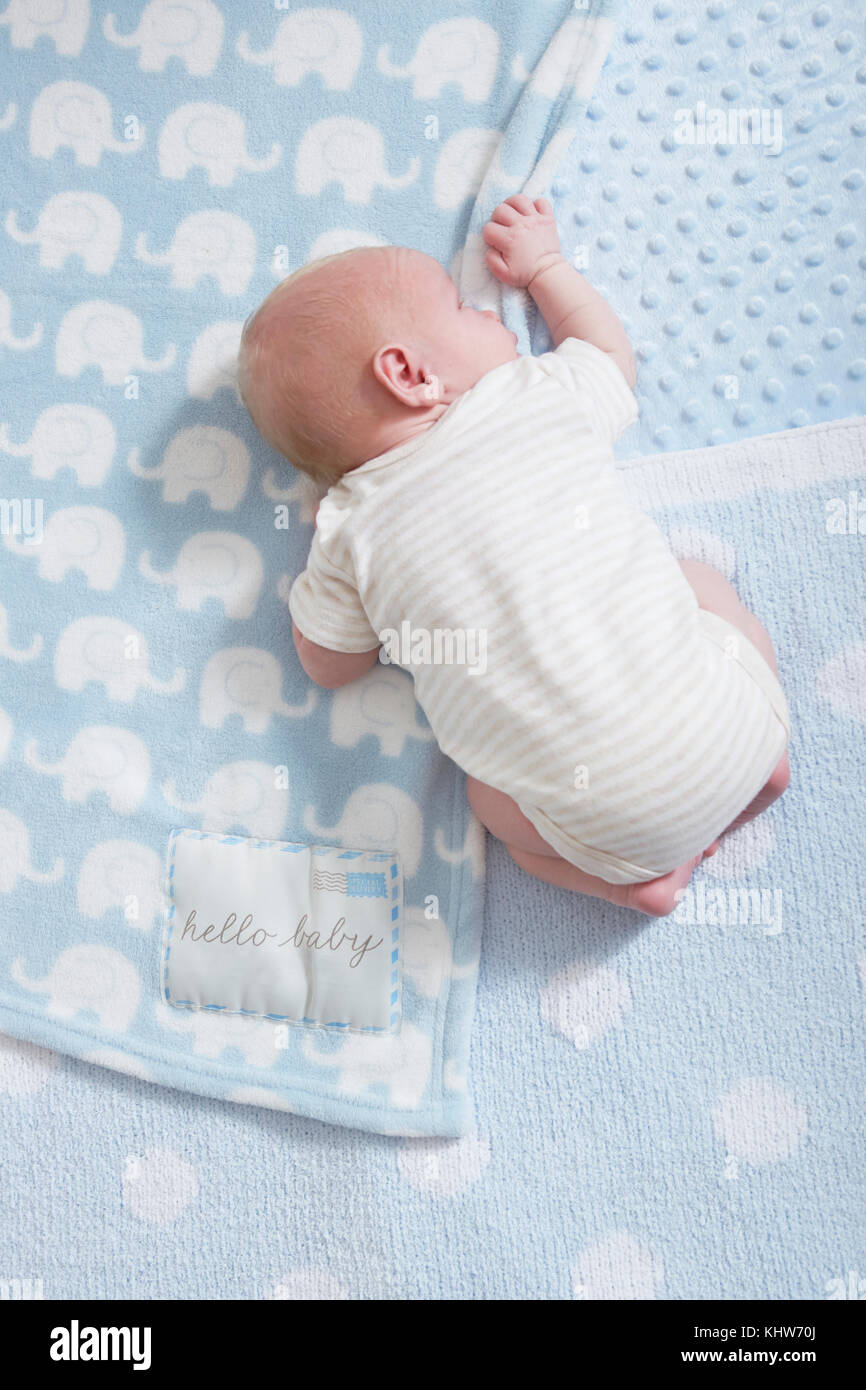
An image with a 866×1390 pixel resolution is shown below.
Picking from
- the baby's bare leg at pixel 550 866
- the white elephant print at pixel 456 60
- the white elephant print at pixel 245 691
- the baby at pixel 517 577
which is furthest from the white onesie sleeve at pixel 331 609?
the white elephant print at pixel 456 60

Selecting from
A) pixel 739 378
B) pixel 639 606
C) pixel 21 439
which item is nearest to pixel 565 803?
pixel 639 606

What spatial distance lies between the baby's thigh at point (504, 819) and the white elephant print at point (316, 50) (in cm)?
88

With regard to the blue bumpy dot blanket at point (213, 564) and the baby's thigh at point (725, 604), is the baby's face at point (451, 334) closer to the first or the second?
the blue bumpy dot blanket at point (213, 564)

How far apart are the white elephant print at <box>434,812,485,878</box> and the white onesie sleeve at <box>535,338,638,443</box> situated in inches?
17.9

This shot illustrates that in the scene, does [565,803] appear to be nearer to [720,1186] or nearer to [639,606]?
[639,606]

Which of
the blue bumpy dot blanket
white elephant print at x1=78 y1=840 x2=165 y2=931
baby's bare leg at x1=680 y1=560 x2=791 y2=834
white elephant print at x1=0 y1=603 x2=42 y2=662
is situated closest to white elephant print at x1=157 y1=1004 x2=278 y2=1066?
the blue bumpy dot blanket

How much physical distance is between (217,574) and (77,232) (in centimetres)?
48

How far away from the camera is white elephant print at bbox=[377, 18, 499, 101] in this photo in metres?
1.38

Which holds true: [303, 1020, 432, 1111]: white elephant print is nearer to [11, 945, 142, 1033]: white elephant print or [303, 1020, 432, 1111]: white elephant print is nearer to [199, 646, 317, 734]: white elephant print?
[11, 945, 142, 1033]: white elephant print

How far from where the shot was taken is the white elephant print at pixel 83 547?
1369 millimetres

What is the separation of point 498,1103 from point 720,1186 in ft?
0.83

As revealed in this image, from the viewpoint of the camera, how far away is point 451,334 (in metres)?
1.17
